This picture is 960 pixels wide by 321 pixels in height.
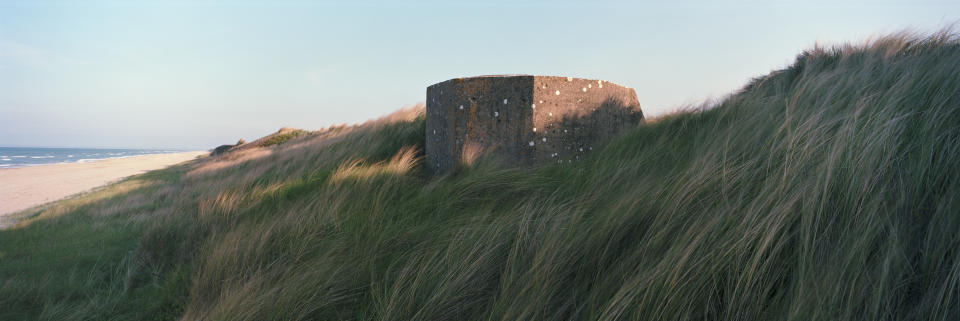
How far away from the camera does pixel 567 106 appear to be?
340 cm

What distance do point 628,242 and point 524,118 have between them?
6.40 feet

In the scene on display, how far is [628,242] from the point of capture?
144 cm

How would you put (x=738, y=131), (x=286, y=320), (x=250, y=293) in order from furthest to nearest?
1. (x=738, y=131)
2. (x=250, y=293)
3. (x=286, y=320)

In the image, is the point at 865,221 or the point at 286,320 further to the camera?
the point at 286,320

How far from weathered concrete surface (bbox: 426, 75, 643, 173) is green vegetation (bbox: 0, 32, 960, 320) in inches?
19.5

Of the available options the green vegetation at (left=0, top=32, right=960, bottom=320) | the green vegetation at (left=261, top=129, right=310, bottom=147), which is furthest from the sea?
the green vegetation at (left=0, top=32, right=960, bottom=320)

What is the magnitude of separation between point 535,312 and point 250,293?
1173 millimetres

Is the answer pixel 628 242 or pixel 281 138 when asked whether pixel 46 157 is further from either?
pixel 628 242

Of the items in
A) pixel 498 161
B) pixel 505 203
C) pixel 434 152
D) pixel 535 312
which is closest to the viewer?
pixel 535 312

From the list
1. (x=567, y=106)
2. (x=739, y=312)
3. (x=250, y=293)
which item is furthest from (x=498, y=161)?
(x=739, y=312)

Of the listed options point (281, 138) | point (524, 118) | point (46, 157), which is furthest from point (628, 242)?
point (46, 157)

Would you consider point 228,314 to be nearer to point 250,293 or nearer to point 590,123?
point 250,293

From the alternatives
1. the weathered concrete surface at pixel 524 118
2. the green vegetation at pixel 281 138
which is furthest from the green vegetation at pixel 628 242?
the green vegetation at pixel 281 138

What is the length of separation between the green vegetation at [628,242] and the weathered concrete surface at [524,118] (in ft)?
1.63
